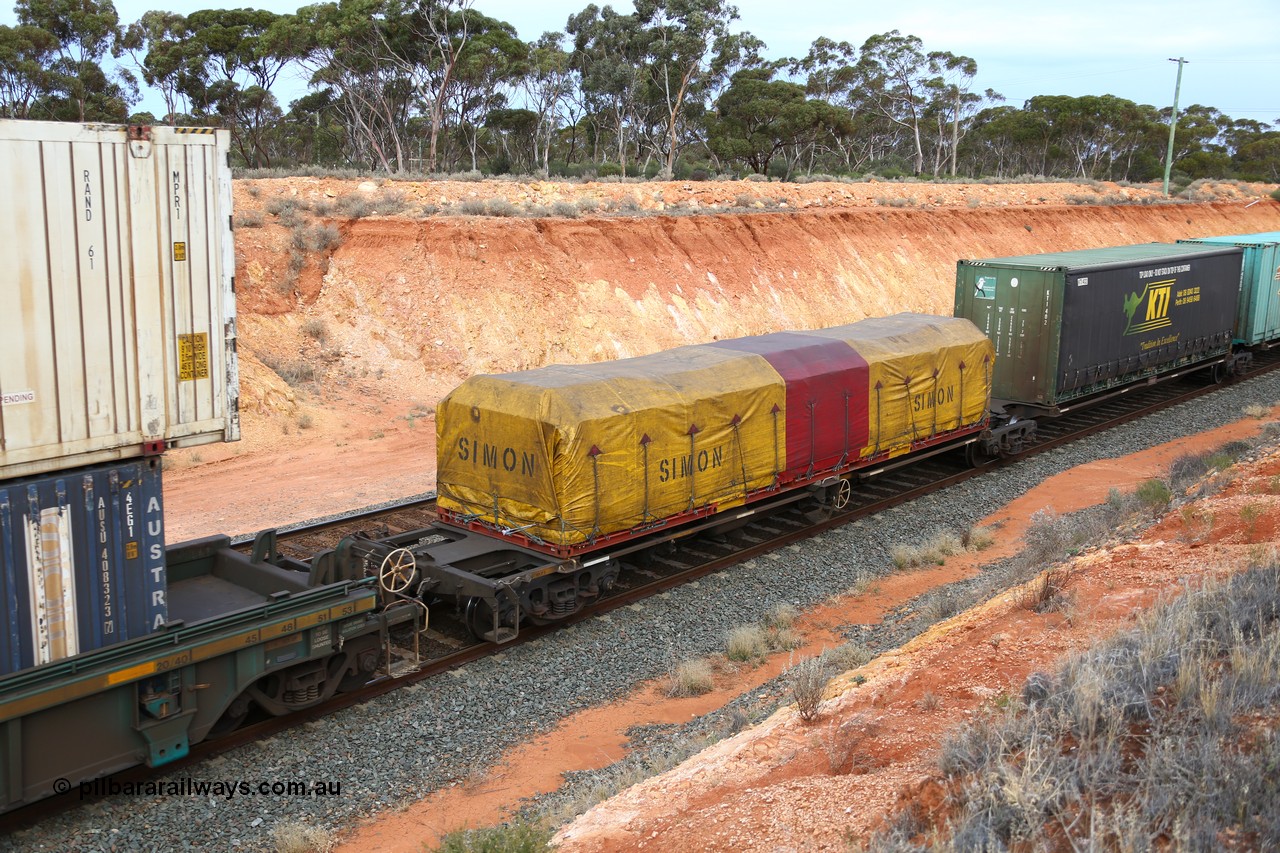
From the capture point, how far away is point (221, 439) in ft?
29.5

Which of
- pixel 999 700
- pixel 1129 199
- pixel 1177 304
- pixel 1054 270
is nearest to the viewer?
pixel 999 700

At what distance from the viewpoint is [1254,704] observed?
5902 millimetres

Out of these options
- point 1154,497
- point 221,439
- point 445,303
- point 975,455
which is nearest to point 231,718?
point 221,439

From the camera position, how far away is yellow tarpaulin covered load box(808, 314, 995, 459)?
53.5 ft

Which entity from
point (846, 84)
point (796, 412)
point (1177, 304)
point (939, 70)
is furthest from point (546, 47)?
point (796, 412)

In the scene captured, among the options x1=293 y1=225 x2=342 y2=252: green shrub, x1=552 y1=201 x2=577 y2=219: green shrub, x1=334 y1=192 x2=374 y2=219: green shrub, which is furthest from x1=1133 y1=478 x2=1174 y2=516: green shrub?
x1=334 y1=192 x2=374 y2=219: green shrub

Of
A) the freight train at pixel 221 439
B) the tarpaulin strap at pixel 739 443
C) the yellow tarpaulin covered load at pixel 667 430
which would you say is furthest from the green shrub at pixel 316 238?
the tarpaulin strap at pixel 739 443

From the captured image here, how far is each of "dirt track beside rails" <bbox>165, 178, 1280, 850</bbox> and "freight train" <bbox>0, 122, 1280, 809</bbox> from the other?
79.6 inches

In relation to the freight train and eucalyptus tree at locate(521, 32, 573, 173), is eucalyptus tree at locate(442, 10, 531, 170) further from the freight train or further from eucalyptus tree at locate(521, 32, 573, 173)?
the freight train

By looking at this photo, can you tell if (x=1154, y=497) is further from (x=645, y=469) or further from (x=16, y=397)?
Answer: (x=16, y=397)

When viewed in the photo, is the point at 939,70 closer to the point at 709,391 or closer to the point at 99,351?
the point at 709,391

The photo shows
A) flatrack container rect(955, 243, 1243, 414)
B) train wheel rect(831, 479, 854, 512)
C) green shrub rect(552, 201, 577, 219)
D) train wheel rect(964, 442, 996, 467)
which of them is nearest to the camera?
train wheel rect(831, 479, 854, 512)

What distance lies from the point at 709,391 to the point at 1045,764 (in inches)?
326

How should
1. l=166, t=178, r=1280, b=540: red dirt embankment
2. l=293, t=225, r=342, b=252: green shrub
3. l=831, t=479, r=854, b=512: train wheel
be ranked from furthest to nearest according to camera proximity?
l=293, t=225, r=342, b=252: green shrub, l=166, t=178, r=1280, b=540: red dirt embankment, l=831, t=479, r=854, b=512: train wheel
